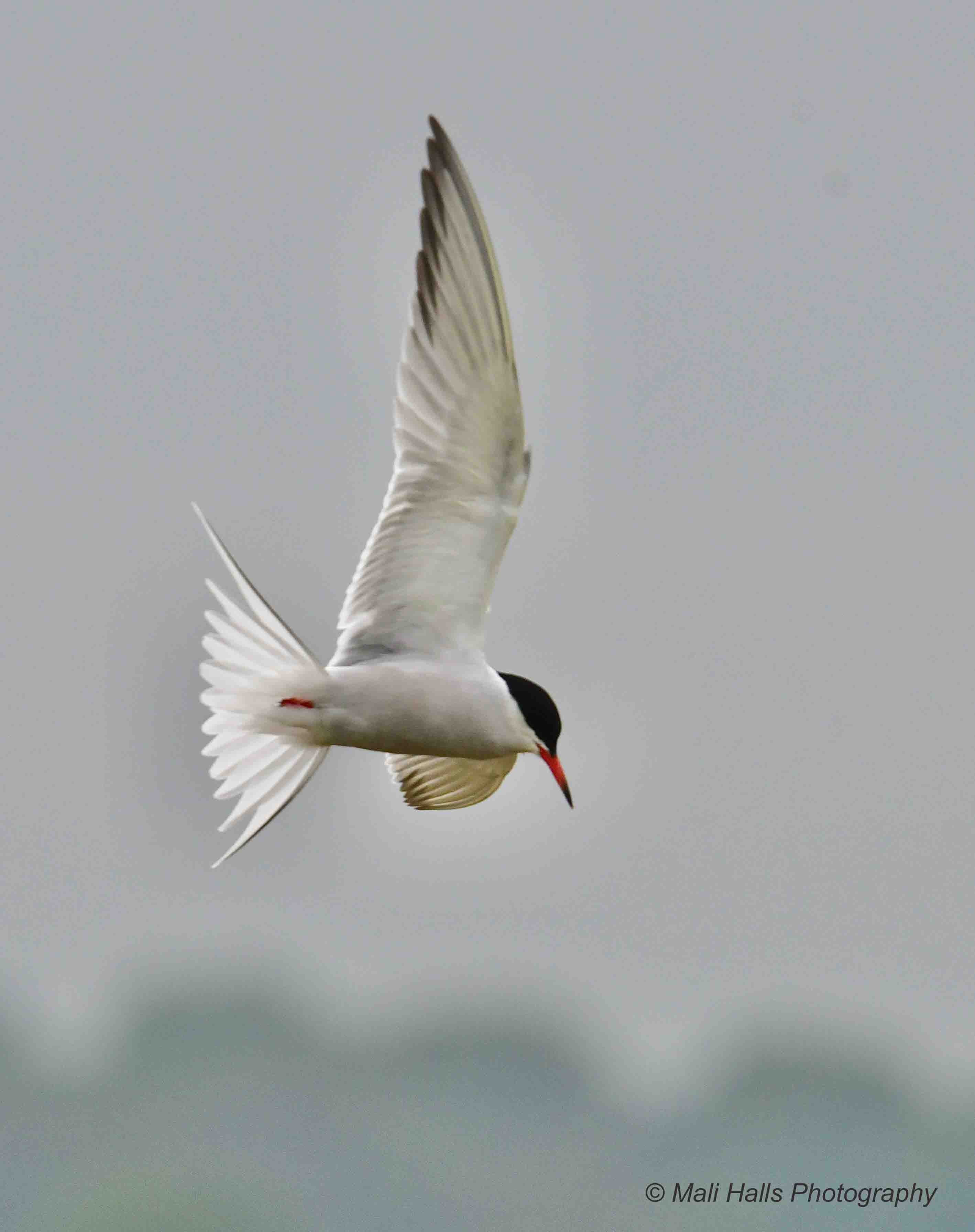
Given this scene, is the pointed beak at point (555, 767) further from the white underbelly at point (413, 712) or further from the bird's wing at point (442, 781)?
the bird's wing at point (442, 781)

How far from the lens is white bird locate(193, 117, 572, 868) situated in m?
5.14

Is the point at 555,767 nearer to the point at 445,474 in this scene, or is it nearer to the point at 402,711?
the point at 402,711

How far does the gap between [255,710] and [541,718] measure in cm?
78

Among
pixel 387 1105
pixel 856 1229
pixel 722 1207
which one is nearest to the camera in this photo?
pixel 387 1105

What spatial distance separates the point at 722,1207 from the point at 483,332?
222 feet

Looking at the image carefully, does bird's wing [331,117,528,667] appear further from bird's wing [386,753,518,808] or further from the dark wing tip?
bird's wing [386,753,518,808]

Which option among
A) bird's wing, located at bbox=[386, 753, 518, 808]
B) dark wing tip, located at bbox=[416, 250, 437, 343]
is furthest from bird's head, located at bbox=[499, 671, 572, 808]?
dark wing tip, located at bbox=[416, 250, 437, 343]

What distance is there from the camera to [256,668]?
17.4 ft

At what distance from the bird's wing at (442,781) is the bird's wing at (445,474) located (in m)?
0.50

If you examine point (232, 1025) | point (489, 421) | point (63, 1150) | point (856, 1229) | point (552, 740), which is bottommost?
point (856, 1229)

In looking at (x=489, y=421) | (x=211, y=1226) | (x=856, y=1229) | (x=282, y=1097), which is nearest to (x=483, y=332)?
(x=489, y=421)

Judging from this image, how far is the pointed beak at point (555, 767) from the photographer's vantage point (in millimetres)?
5332

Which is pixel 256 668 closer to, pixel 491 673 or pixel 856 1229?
pixel 491 673

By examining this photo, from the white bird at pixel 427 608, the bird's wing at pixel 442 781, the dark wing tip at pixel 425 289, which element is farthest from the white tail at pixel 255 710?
the dark wing tip at pixel 425 289
